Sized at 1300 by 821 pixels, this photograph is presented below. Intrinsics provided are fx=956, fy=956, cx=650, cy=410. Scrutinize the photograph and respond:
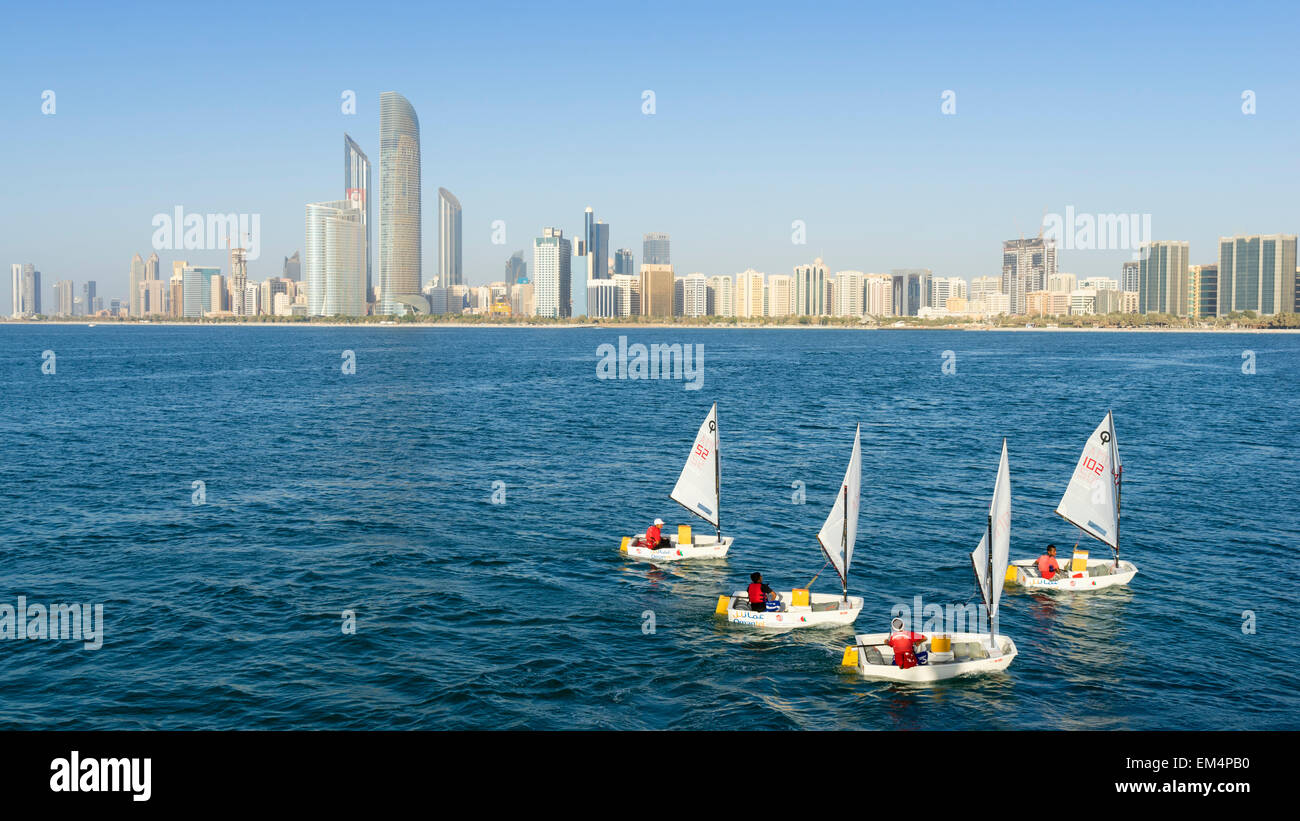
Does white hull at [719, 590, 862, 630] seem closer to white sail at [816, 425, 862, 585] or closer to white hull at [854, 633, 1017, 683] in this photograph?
white sail at [816, 425, 862, 585]

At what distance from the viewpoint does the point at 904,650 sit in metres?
31.7

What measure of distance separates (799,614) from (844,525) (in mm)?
4055

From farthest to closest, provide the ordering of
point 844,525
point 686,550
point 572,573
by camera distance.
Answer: point 686,550, point 572,573, point 844,525

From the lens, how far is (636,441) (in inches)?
3467

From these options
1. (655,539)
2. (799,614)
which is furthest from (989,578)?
(655,539)

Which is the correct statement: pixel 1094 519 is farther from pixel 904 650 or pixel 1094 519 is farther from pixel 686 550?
pixel 686 550

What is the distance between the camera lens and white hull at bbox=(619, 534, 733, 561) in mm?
46062

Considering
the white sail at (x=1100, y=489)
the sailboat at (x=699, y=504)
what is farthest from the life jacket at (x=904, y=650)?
the white sail at (x=1100, y=489)

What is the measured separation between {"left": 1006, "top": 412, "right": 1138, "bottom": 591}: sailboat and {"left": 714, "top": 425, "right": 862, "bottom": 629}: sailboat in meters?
9.34
